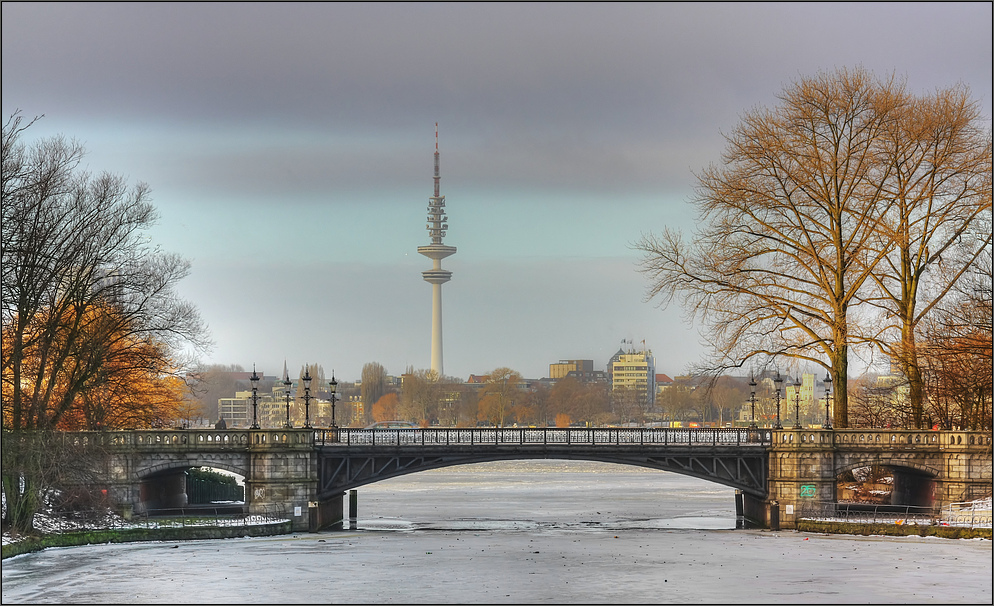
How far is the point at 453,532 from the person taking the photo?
67.1m

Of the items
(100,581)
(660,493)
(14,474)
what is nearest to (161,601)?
(100,581)

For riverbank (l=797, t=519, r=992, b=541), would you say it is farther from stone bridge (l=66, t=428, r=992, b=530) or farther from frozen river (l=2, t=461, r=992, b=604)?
stone bridge (l=66, t=428, r=992, b=530)

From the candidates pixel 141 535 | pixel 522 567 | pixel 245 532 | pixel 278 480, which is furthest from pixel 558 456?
pixel 141 535

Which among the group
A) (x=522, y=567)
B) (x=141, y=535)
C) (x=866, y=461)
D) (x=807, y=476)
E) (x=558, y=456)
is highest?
(x=558, y=456)

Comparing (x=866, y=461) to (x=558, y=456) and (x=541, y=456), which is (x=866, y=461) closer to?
(x=558, y=456)

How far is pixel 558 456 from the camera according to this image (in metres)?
66.2

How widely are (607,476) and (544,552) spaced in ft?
246

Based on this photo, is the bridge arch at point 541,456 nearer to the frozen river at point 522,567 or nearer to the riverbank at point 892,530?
the frozen river at point 522,567

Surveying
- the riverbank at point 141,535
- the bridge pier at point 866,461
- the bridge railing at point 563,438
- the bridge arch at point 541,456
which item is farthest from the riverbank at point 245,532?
the bridge railing at point 563,438

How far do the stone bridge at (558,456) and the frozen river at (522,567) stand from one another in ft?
8.80

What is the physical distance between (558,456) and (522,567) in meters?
16.5

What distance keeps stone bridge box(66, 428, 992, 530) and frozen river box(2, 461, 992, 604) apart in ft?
8.80

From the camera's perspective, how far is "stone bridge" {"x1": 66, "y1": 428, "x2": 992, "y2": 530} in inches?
2451

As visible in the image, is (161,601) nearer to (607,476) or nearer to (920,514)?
(920,514)
